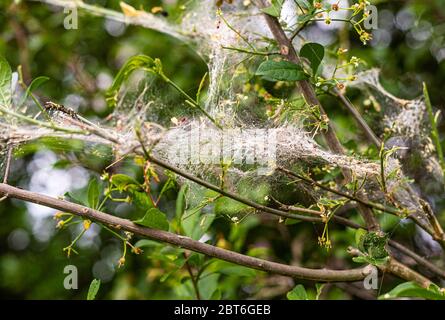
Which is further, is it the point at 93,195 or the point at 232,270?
the point at 232,270

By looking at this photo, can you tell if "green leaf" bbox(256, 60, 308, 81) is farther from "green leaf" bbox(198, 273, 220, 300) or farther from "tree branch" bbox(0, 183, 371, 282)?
"green leaf" bbox(198, 273, 220, 300)

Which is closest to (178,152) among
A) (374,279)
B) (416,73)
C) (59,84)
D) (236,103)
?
(236,103)

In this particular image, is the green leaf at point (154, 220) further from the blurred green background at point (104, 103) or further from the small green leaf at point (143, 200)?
the blurred green background at point (104, 103)

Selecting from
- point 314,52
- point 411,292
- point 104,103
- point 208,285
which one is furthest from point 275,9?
point 104,103

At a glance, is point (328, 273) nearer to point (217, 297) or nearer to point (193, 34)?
point (217, 297)

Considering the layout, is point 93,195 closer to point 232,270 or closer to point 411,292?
point 232,270
